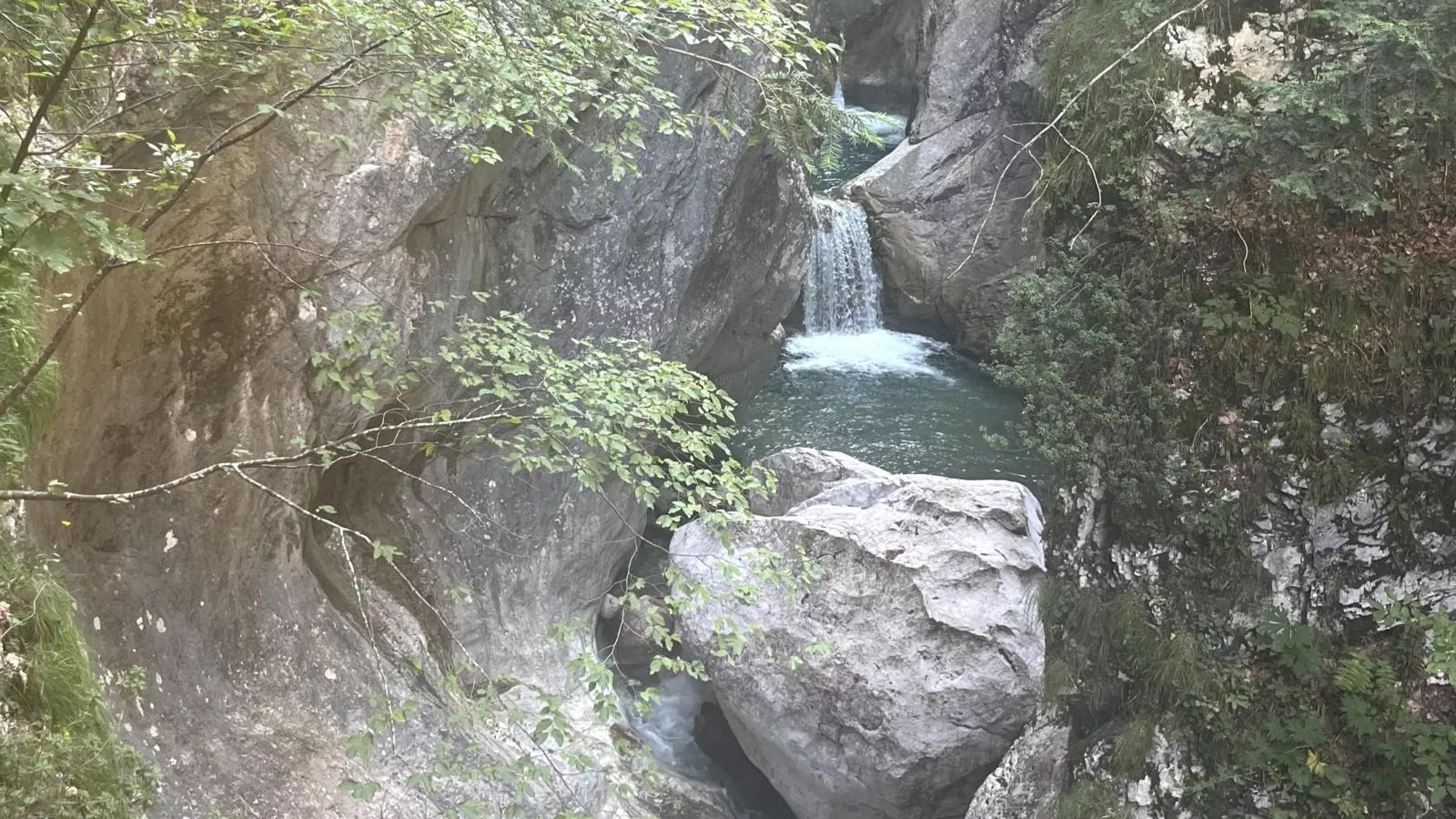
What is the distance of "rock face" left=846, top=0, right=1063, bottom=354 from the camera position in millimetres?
16453

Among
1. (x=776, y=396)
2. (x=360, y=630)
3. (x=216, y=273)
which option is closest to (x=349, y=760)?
(x=360, y=630)

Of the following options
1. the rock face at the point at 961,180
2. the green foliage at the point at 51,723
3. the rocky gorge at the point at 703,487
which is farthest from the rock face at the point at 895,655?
the rock face at the point at 961,180

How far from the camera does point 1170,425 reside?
5.82 m

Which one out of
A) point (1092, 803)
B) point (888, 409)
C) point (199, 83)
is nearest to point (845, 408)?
point (888, 409)

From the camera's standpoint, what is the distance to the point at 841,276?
677 inches

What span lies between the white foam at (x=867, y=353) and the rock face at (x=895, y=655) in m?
7.26

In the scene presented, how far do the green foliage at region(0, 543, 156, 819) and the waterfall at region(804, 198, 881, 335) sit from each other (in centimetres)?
1407

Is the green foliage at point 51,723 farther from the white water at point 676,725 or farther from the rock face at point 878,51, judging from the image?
the rock face at point 878,51

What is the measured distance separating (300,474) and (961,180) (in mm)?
13598

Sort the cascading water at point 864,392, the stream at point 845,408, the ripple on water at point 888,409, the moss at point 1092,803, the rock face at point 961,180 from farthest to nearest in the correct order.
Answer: the rock face at point 961,180 < the cascading water at point 864,392 < the ripple on water at point 888,409 < the stream at point 845,408 < the moss at point 1092,803

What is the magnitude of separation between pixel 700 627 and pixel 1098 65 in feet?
18.5

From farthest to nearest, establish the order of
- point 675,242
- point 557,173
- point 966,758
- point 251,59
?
point 675,242 < point 557,173 < point 966,758 < point 251,59

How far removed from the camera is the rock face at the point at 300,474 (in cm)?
506

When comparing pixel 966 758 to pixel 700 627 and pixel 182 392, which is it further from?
pixel 182 392
